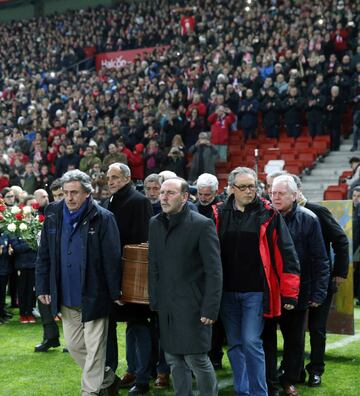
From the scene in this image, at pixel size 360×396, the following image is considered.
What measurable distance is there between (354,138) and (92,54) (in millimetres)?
16721

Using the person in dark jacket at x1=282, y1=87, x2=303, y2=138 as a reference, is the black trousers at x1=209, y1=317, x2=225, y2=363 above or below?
below

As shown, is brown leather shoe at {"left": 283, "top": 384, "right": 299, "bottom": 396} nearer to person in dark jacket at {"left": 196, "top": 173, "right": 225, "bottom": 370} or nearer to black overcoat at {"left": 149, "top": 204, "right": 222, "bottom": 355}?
person in dark jacket at {"left": 196, "top": 173, "right": 225, "bottom": 370}

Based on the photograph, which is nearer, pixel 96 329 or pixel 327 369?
pixel 96 329

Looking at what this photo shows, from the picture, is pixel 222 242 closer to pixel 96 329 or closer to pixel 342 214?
pixel 96 329

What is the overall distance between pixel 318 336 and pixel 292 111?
12.4 metres

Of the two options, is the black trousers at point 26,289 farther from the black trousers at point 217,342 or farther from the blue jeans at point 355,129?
the blue jeans at point 355,129

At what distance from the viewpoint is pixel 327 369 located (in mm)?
7629

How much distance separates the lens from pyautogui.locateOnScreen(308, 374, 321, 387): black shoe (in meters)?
6.97

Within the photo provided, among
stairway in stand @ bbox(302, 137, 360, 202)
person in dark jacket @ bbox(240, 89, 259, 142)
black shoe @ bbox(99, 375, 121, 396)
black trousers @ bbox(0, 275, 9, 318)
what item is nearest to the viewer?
black shoe @ bbox(99, 375, 121, 396)

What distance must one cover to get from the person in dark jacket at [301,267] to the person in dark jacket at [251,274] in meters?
0.54

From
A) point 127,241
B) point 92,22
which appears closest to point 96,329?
point 127,241

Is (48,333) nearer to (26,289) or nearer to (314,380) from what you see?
(26,289)

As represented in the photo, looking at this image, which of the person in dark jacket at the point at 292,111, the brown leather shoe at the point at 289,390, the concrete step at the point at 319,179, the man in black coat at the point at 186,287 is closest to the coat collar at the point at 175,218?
the man in black coat at the point at 186,287

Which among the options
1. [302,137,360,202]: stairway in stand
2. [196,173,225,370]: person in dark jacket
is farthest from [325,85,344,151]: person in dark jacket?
[196,173,225,370]: person in dark jacket
